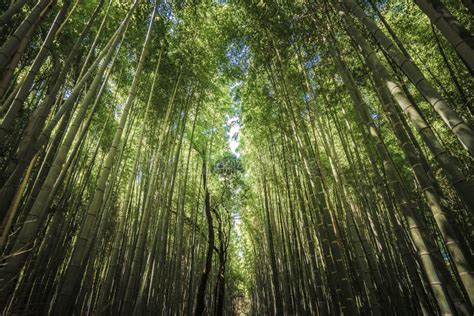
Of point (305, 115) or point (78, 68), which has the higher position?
point (305, 115)

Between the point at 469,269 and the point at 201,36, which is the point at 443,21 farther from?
the point at 201,36

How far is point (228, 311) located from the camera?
1064 centimetres

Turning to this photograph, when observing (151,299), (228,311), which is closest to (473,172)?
(151,299)

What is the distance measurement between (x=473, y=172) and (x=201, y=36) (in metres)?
5.72

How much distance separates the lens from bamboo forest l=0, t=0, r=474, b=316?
165 centimetres

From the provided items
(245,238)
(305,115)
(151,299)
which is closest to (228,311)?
(245,238)

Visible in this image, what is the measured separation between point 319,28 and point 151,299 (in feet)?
16.6

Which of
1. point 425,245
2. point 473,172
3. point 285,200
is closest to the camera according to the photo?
point 425,245

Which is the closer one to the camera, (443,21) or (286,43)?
(443,21)

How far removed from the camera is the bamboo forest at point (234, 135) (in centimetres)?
165

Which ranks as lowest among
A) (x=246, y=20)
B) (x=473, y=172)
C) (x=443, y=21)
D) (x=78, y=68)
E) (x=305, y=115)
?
(x=443, y=21)

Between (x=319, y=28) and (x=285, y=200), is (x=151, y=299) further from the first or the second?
(x=319, y=28)

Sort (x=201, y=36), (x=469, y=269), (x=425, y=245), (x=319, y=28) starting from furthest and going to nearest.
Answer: (x=201, y=36) → (x=319, y=28) → (x=425, y=245) → (x=469, y=269)

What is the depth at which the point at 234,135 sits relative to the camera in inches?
285
